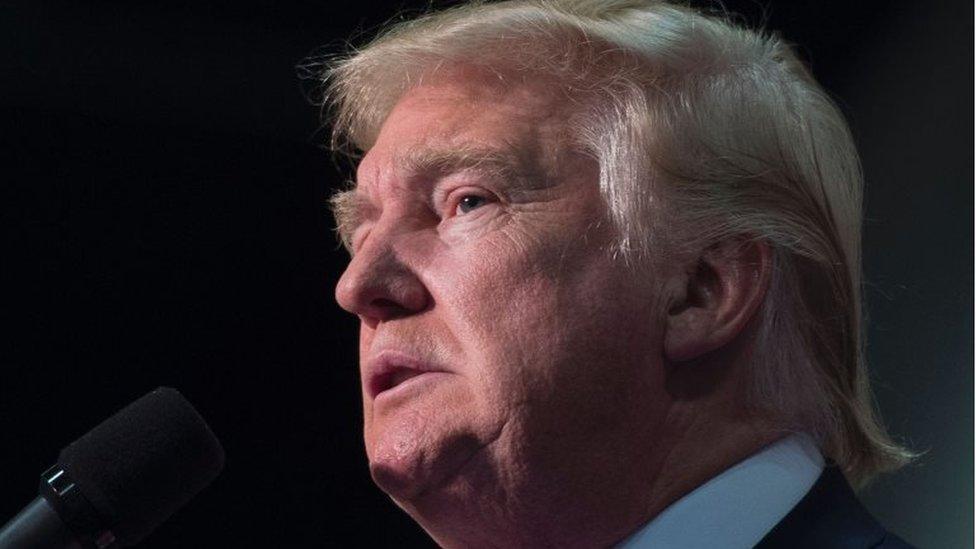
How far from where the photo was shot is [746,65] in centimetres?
160

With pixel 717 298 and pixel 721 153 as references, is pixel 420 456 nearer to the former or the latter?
pixel 717 298

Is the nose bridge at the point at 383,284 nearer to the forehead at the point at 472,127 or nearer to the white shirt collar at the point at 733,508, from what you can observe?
the forehead at the point at 472,127

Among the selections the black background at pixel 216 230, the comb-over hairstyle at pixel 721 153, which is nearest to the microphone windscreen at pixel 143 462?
the comb-over hairstyle at pixel 721 153

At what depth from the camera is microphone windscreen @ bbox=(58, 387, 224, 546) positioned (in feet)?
3.93

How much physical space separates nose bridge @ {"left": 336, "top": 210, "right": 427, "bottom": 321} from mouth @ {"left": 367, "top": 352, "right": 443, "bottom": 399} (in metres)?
0.05

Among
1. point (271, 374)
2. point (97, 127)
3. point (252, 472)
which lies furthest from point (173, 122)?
point (252, 472)

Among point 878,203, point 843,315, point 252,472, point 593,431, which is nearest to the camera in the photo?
point 593,431

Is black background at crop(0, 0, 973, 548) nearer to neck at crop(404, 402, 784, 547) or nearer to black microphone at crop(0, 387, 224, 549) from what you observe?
neck at crop(404, 402, 784, 547)

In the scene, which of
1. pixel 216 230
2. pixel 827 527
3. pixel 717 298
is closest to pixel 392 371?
pixel 717 298

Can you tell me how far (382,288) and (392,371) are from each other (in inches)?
3.4

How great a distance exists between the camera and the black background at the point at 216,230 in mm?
2182

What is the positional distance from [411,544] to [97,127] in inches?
34.5

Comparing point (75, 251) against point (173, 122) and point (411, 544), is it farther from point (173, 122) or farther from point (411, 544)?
point (411, 544)

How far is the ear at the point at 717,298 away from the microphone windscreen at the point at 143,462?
481mm
